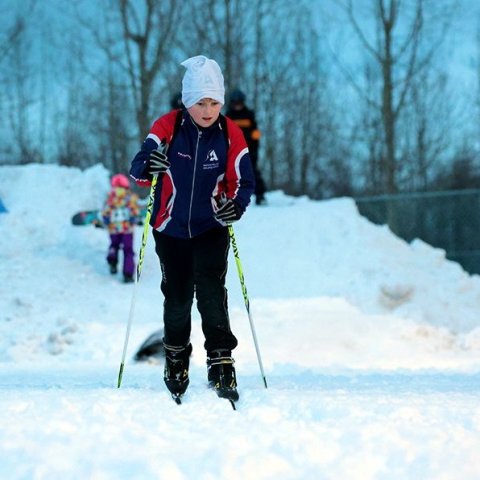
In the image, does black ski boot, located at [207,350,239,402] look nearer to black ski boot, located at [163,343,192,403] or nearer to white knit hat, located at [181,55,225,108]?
black ski boot, located at [163,343,192,403]

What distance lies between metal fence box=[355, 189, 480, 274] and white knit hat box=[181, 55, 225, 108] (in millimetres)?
10073

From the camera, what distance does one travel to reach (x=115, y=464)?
3.37 meters

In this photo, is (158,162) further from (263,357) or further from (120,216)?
(120,216)

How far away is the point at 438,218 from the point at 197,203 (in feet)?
34.8

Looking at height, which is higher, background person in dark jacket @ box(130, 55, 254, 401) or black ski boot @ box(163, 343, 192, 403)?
background person in dark jacket @ box(130, 55, 254, 401)

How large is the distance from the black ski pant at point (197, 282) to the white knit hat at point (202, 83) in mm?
775

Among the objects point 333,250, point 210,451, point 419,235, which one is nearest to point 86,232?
point 333,250

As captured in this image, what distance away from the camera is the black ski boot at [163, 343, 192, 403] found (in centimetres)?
471

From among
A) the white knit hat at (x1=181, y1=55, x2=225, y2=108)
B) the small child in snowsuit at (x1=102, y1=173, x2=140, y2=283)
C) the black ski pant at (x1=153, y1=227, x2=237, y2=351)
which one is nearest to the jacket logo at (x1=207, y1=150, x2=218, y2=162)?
the white knit hat at (x1=181, y1=55, x2=225, y2=108)

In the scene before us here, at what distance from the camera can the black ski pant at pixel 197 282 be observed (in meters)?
4.79

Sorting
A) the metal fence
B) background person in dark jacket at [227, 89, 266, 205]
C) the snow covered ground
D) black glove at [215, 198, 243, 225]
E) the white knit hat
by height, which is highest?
background person in dark jacket at [227, 89, 266, 205]

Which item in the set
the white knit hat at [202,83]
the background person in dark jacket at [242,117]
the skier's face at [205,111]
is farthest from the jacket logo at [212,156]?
the background person in dark jacket at [242,117]

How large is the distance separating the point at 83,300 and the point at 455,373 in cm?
561

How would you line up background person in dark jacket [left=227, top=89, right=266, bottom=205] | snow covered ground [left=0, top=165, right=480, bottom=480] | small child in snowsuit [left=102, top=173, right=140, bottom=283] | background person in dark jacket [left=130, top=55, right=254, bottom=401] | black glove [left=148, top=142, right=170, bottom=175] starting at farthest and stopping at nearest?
background person in dark jacket [left=227, top=89, right=266, bottom=205]
small child in snowsuit [left=102, top=173, right=140, bottom=283]
background person in dark jacket [left=130, top=55, right=254, bottom=401]
black glove [left=148, top=142, right=170, bottom=175]
snow covered ground [left=0, top=165, right=480, bottom=480]
